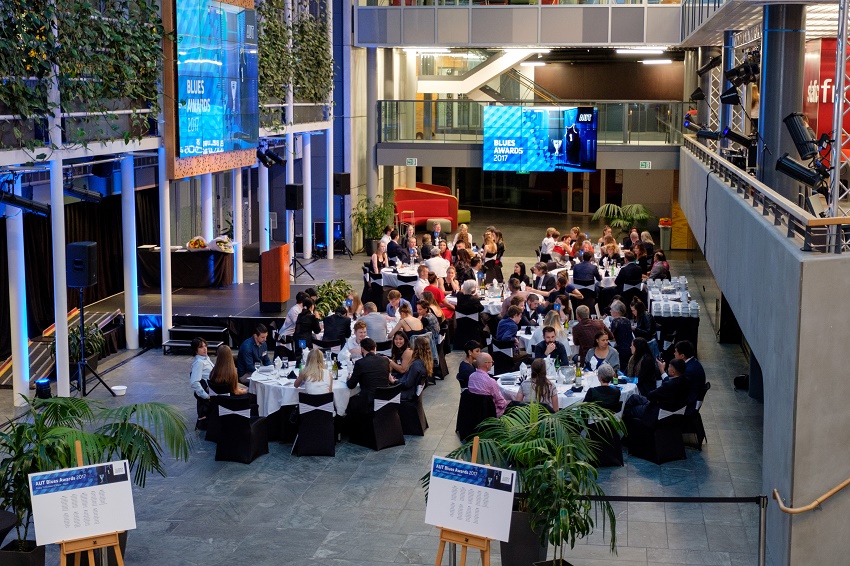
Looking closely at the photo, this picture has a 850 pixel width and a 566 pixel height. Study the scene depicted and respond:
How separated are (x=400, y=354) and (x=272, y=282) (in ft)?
17.8

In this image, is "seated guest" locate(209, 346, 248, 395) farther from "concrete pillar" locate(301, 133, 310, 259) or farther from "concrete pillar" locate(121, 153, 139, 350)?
"concrete pillar" locate(301, 133, 310, 259)

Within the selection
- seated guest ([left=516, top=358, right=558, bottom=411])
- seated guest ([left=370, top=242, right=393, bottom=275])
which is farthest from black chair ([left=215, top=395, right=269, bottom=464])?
seated guest ([left=370, top=242, right=393, bottom=275])

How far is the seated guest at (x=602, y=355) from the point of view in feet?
39.6

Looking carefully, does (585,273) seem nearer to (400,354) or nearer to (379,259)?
(379,259)

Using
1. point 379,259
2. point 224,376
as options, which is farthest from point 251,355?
point 379,259

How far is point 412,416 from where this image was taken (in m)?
11.9

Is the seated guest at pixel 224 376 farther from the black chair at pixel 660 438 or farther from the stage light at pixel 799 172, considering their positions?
the stage light at pixel 799 172

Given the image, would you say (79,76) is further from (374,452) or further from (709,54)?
(709,54)

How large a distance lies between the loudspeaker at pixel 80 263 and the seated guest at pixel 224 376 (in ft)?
9.39

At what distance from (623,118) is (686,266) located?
3.81m

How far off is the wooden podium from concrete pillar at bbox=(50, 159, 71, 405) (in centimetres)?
475

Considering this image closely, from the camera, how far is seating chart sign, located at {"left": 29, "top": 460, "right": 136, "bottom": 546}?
277 inches

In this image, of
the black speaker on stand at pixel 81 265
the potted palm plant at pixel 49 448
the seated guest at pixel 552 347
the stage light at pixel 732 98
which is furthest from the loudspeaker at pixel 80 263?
the stage light at pixel 732 98

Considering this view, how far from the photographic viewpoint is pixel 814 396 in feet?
23.4
